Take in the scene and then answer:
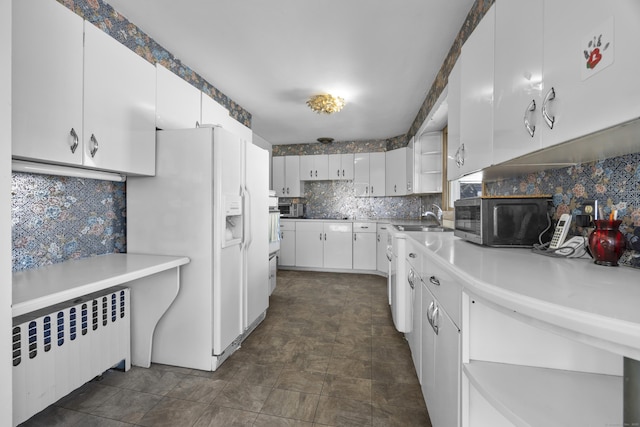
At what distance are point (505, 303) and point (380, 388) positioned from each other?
1.40 meters

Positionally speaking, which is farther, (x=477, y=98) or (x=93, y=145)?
(x=93, y=145)

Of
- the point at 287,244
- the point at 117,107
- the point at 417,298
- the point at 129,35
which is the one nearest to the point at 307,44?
the point at 129,35

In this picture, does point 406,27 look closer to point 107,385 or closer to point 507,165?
point 507,165

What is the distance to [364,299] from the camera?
135 inches

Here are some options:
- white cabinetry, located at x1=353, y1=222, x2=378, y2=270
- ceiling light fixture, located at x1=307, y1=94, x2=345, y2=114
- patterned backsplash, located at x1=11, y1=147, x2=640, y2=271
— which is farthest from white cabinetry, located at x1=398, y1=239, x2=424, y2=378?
white cabinetry, located at x1=353, y1=222, x2=378, y2=270

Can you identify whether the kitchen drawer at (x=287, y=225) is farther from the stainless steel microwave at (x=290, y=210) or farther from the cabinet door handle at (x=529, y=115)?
the cabinet door handle at (x=529, y=115)

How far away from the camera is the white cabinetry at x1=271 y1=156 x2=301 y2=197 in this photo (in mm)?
5273

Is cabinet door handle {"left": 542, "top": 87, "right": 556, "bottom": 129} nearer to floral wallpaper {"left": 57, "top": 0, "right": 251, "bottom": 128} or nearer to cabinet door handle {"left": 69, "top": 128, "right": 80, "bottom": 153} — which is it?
cabinet door handle {"left": 69, "top": 128, "right": 80, "bottom": 153}

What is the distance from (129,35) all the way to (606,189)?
3026 millimetres

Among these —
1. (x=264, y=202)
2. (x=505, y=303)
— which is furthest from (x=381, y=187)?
(x=505, y=303)

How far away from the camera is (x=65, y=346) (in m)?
1.49

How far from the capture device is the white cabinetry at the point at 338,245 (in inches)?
185

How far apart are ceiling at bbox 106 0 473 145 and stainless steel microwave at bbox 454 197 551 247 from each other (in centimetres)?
141

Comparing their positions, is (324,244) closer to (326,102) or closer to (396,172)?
(396,172)
